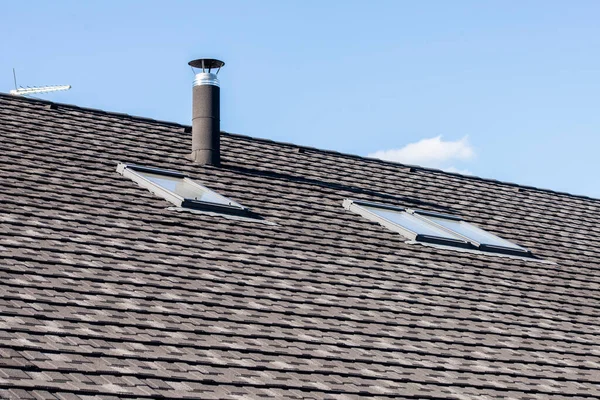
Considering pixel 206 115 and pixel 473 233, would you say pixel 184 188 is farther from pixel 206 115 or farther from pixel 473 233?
pixel 473 233

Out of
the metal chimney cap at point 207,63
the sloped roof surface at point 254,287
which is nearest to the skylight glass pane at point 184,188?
the sloped roof surface at point 254,287

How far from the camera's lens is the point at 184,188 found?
12.4 meters

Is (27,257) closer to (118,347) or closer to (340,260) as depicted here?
(118,347)

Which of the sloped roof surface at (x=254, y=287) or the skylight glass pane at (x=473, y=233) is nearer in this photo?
the sloped roof surface at (x=254, y=287)

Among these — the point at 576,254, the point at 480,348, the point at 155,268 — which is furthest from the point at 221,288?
the point at 576,254

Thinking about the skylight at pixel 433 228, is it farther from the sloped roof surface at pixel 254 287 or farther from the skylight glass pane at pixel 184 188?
the skylight glass pane at pixel 184 188

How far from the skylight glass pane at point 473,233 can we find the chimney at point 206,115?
3034mm

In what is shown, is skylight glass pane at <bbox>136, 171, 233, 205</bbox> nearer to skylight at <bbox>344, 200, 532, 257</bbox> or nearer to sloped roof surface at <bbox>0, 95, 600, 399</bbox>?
sloped roof surface at <bbox>0, 95, 600, 399</bbox>

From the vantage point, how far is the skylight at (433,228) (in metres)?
13.4

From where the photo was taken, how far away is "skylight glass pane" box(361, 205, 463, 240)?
13.5 metres

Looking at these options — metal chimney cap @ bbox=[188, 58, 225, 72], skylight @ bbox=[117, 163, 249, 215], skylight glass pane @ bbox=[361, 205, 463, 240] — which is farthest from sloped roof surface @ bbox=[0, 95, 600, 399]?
metal chimney cap @ bbox=[188, 58, 225, 72]

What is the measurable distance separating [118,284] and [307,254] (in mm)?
2790

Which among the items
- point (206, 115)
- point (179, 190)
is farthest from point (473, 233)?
point (179, 190)

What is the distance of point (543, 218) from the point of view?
16.6m
